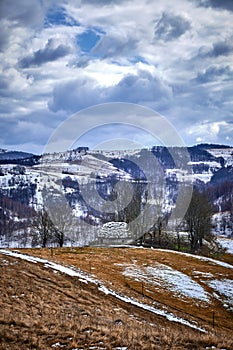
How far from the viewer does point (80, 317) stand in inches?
904


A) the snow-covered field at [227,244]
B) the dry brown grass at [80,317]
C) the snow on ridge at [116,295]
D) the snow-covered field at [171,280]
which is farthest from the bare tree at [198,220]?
the snow on ridge at [116,295]

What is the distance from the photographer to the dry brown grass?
17.7 metres

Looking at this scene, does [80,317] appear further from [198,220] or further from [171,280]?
[198,220]

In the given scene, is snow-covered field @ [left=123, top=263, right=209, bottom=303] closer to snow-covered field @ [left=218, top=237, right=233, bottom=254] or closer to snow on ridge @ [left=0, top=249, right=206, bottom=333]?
snow on ridge @ [left=0, top=249, right=206, bottom=333]

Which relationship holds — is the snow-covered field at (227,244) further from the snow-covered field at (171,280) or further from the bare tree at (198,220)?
the snow-covered field at (171,280)

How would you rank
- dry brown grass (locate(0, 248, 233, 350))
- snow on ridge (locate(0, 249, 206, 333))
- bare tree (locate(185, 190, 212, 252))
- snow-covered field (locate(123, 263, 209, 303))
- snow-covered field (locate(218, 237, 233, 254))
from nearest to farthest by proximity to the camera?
dry brown grass (locate(0, 248, 233, 350))
snow on ridge (locate(0, 249, 206, 333))
snow-covered field (locate(123, 263, 209, 303))
bare tree (locate(185, 190, 212, 252))
snow-covered field (locate(218, 237, 233, 254))

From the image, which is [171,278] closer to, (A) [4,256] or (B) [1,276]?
(A) [4,256]

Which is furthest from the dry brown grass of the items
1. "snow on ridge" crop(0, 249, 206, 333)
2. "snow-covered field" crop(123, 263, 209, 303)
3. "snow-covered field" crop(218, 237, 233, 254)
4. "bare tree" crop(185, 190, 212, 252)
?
"snow-covered field" crop(218, 237, 233, 254)

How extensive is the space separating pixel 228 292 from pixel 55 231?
41548 millimetres

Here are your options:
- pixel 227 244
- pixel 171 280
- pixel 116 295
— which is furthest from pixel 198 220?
pixel 116 295

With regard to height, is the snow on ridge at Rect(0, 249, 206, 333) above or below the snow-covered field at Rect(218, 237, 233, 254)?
above

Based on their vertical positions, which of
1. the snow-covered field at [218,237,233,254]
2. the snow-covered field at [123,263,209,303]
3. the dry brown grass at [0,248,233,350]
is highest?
the dry brown grass at [0,248,233,350]

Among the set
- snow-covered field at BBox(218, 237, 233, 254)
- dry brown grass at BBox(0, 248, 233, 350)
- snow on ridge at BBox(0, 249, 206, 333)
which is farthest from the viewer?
snow-covered field at BBox(218, 237, 233, 254)

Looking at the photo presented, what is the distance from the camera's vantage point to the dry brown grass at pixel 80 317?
1769 centimetres
